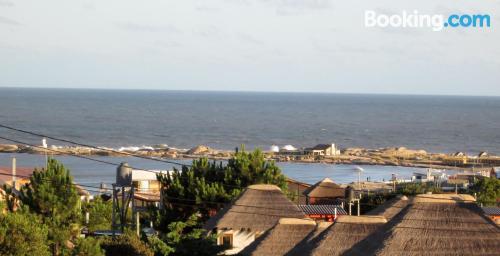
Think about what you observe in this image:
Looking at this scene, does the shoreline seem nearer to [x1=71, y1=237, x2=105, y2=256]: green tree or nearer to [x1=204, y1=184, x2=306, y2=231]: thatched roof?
[x1=204, y1=184, x2=306, y2=231]: thatched roof

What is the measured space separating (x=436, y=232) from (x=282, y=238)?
19.3 ft

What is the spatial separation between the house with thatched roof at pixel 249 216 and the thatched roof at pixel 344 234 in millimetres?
5358

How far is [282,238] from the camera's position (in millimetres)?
24594

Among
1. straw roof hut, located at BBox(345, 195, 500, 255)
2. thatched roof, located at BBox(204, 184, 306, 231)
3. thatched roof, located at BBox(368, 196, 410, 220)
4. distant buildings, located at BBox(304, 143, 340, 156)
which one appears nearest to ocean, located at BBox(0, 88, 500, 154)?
distant buildings, located at BBox(304, 143, 340, 156)

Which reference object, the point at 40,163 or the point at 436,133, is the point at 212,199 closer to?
the point at 40,163

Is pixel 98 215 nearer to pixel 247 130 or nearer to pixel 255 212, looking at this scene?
pixel 255 212

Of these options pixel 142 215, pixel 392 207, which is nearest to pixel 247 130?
pixel 142 215

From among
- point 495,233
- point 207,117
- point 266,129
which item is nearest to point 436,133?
point 266,129

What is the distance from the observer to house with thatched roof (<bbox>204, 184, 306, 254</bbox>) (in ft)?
91.6

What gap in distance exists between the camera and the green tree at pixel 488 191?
46.6 meters

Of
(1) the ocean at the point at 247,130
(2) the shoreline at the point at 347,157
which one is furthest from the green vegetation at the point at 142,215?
(1) the ocean at the point at 247,130

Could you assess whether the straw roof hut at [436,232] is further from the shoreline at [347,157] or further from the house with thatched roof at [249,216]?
the shoreline at [347,157]

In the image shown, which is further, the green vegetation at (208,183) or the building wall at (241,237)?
the green vegetation at (208,183)

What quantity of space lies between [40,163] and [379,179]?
3020 cm
